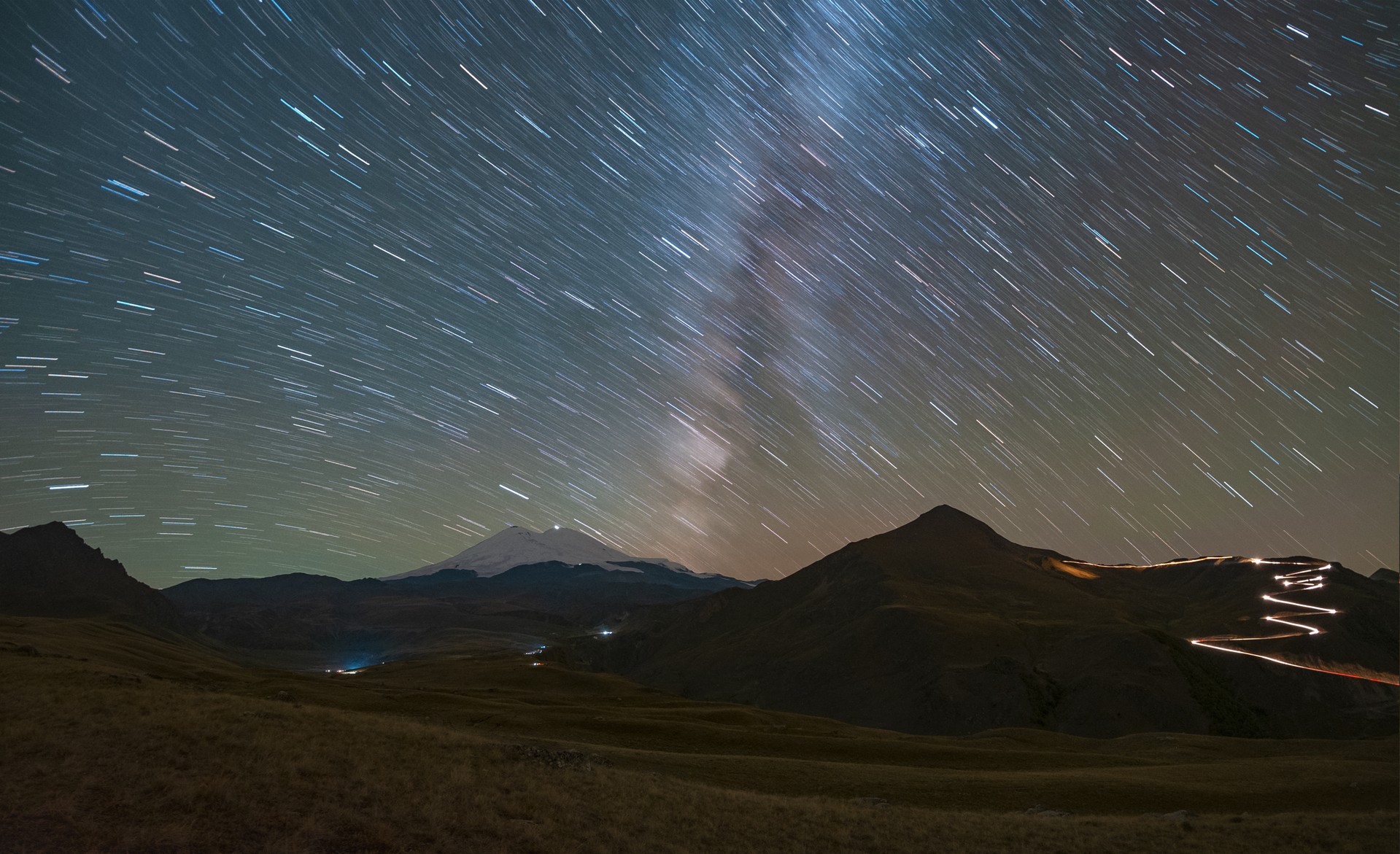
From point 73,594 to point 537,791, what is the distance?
222 metres

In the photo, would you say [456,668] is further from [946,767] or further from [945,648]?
[946,767]

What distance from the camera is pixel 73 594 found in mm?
180625

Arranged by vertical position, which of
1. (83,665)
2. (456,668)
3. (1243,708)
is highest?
(83,665)

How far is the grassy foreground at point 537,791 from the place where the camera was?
13.4 meters

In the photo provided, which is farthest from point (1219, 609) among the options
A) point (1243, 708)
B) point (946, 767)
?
point (946, 767)

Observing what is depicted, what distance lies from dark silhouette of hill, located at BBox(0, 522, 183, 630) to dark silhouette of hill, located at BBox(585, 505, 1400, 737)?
4216 inches

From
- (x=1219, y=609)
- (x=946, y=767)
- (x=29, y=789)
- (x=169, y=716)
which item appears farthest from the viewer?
(x=1219, y=609)

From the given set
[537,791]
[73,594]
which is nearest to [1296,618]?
[537,791]

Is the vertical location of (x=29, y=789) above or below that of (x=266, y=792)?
above

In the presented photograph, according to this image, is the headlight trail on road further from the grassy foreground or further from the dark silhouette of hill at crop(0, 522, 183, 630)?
the dark silhouette of hill at crop(0, 522, 183, 630)

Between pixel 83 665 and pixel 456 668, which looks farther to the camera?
pixel 456 668

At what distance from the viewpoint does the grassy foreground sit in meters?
13.4

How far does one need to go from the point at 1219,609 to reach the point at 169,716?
157306 mm

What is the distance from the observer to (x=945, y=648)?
113875 millimetres
